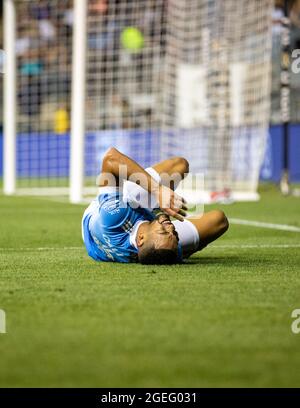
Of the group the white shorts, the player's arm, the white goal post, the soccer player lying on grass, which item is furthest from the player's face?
the white goal post

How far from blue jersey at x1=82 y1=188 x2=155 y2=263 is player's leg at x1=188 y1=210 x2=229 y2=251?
339mm

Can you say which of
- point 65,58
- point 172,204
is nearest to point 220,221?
point 172,204

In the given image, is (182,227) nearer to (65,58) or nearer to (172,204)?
(172,204)

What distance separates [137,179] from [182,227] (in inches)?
21.0

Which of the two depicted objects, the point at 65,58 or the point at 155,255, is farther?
the point at 65,58

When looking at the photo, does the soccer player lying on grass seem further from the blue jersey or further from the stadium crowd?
the stadium crowd

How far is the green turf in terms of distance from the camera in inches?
114

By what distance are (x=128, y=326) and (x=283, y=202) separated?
10486mm

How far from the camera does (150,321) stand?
12.1ft

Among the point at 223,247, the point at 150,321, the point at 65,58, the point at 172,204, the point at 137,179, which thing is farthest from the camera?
the point at 65,58

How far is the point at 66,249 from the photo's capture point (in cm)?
693

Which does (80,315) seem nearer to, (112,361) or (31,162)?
(112,361)

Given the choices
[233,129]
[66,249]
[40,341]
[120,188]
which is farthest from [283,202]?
[40,341]

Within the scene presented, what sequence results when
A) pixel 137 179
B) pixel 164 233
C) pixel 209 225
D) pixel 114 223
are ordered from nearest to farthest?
pixel 164 233, pixel 137 179, pixel 114 223, pixel 209 225
